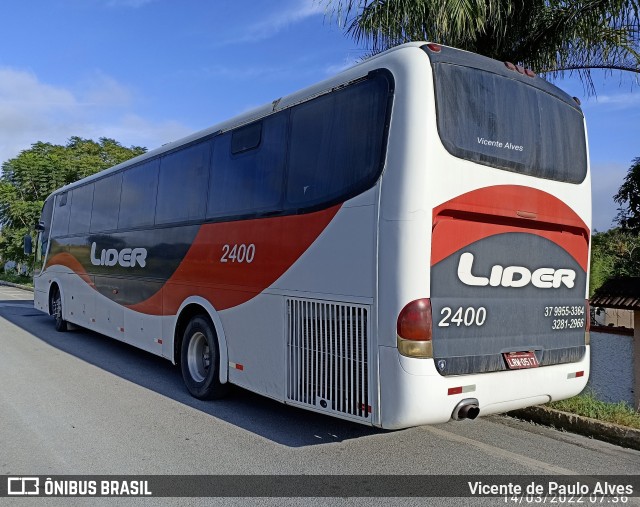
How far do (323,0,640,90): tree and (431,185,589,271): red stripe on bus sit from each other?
152 inches

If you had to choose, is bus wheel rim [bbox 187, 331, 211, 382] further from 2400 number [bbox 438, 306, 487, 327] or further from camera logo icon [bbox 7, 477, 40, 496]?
2400 number [bbox 438, 306, 487, 327]

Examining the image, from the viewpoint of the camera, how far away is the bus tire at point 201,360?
6500 mm

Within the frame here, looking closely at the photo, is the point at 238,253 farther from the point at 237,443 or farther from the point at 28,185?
the point at 28,185

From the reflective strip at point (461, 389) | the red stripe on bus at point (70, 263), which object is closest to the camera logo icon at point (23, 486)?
the reflective strip at point (461, 389)

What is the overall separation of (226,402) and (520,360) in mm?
3507

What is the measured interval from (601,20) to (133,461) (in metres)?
8.53

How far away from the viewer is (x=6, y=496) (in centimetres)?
407

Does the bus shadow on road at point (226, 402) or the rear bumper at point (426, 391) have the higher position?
the rear bumper at point (426, 391)

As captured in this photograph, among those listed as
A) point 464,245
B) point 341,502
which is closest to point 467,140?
point 464,245

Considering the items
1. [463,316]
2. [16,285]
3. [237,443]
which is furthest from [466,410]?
[16,285]

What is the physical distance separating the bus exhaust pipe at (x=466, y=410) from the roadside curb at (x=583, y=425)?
1.80 meters

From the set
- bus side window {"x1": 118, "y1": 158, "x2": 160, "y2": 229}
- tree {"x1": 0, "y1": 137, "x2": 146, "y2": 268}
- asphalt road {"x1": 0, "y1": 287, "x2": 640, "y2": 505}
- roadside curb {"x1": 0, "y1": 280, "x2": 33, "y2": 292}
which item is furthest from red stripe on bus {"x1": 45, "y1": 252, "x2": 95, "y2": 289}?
tree {"x1": 0, "y1": 137, "x2": 146, "y2": 268}

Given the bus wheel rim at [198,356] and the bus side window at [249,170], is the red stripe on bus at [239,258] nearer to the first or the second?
the bus side window at [249,170]

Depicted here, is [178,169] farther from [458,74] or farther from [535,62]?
[535,62]
